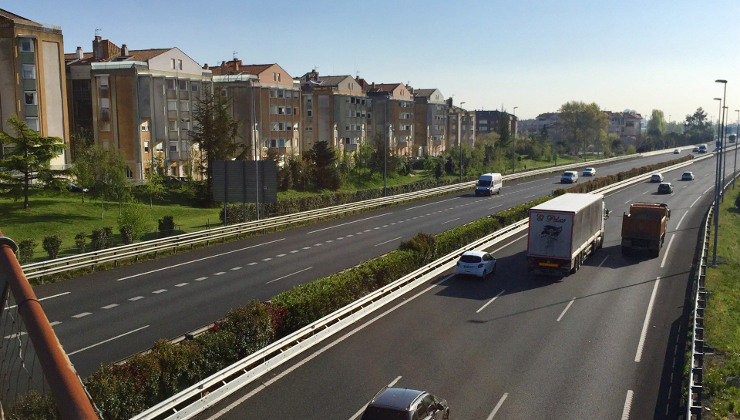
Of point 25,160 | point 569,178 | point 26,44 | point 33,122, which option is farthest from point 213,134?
point 569,178

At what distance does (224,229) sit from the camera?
38312 millimetres

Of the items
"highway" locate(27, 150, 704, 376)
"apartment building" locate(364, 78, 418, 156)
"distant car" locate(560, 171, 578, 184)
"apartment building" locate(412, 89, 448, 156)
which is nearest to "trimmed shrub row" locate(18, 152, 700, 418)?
"highway" locate(27, 150, 704, 376)

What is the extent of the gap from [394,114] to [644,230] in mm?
87669

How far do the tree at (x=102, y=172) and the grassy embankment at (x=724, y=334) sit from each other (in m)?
39.5

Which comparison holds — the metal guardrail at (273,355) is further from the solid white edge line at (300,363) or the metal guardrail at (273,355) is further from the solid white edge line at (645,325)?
the solid white edge line at (645,325)

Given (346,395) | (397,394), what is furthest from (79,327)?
(397,394)

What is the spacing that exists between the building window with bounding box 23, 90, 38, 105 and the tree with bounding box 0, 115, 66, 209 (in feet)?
37.3

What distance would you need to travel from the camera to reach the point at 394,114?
390 feet

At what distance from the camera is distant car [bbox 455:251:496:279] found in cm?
2861

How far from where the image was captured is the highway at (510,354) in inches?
591

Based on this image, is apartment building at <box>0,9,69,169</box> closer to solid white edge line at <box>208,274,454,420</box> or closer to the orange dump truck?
solid white edge line at <box>208,274,454,420</box>

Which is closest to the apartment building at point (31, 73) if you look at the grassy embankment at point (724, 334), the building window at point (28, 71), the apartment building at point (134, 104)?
the building window at point (28, 71)

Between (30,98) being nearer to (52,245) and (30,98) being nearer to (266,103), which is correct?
(266,103)

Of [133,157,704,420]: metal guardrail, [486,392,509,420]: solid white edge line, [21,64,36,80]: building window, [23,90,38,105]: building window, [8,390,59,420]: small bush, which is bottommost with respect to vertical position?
[486,392,509,420]: solid white edge line
